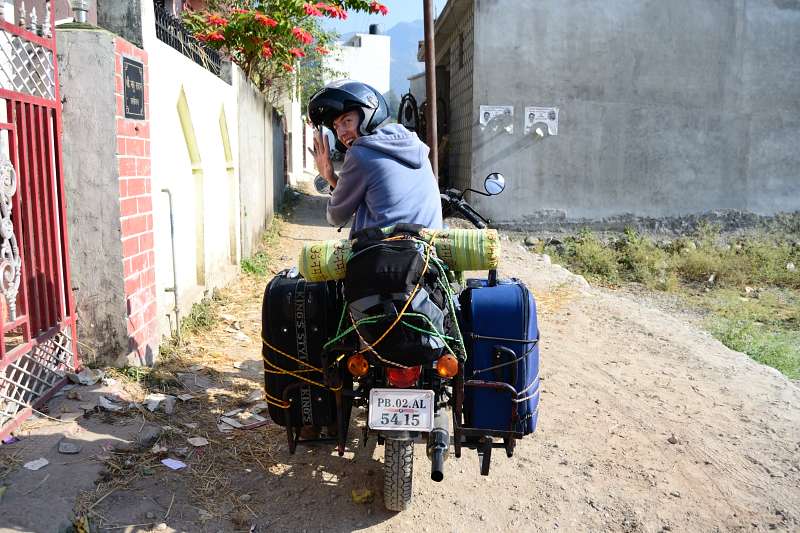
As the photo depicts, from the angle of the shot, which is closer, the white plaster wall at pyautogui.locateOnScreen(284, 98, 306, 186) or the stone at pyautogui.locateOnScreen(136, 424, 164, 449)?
the stone at pyautogui.locateOnScreen(136, 424, 164, 449)

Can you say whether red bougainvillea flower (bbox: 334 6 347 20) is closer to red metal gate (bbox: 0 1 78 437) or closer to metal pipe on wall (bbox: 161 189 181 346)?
metal pipe on wall (bbox: 161 189 181 346)

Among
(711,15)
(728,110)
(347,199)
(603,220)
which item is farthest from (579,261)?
(347,199)

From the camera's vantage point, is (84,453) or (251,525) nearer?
(251,525)

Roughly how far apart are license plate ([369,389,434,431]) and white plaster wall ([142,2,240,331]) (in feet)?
8.15

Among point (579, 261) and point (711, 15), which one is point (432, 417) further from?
point (711, 15)

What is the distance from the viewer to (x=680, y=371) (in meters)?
5.26

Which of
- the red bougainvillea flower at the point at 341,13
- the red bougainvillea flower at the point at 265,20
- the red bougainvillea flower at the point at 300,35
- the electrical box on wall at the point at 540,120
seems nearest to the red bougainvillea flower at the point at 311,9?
the red bougainvillea flower at the point at 300,35

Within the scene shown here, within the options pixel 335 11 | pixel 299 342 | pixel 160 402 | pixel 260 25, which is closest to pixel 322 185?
pixel 299 342

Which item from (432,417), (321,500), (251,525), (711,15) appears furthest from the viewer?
(711,15)

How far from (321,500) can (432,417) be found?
815mm

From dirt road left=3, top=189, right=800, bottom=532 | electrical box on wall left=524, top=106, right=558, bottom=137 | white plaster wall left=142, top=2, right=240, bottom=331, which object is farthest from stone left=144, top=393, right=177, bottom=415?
electrical box on wall left=524, top=106, right=558, bottom=137

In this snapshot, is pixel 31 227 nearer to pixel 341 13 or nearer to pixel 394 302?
pixel 394 302

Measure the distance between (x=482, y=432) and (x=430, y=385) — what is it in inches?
11.9

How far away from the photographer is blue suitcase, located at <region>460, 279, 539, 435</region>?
2914 mm
